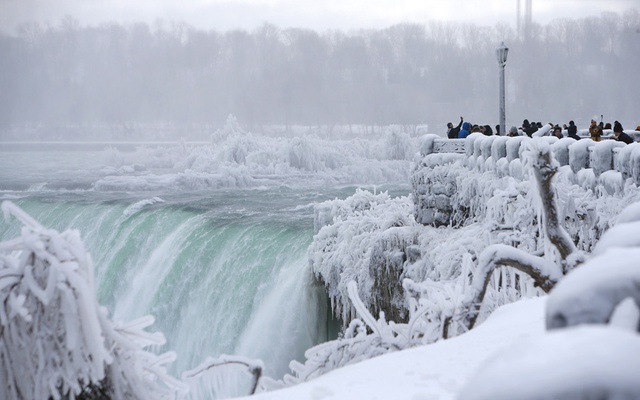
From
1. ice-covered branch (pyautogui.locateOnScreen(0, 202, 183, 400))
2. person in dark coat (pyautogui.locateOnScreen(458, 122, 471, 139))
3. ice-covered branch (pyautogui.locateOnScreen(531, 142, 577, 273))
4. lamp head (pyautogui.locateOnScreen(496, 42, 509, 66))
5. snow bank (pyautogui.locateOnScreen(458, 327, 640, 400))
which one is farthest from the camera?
person in dark coat (pyautogui.locateOnScreen(458, 122, 471, 139))

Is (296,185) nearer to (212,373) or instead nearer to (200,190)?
(200,190)

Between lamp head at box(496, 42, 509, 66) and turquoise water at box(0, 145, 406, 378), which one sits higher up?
lamp head at box(496, 42, 509, 66)

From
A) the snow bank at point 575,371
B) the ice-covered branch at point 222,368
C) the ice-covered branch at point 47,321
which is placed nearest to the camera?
the snow bank at point 575,371

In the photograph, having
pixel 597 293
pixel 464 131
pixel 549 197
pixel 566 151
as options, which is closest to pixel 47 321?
pixel 597 293

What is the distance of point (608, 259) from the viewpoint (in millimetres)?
1917

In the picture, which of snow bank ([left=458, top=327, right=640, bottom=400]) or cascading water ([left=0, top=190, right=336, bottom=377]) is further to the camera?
cascading water ([left=0, top=190, right=336, bottom=377])

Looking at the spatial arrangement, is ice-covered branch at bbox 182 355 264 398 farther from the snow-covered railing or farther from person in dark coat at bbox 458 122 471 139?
person in dark coat at bbox 458 122 471 139

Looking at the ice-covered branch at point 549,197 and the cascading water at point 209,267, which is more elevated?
the ice-covered branch at point 549,197

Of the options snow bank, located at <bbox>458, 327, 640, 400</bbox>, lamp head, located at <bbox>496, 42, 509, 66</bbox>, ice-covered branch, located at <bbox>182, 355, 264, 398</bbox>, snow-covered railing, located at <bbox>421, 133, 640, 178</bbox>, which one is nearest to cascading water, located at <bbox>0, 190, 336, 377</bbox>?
snow-covered railing, located at <bbox>421, 133, 640, 178</bbox>

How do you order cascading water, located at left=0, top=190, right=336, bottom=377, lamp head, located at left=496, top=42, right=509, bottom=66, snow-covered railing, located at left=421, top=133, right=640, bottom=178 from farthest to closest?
cascading water, located at left=0, top=190, right=336, bottom=377 → lamp head, located at left=496, top=42, right=509, bottom=66 → snow-covered railing, located at left=421, top=133, right=640, bottom=178

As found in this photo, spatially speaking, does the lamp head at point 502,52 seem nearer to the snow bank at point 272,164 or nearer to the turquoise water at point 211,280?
the turquoise water at point 211,280

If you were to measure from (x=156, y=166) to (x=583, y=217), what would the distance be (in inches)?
2667

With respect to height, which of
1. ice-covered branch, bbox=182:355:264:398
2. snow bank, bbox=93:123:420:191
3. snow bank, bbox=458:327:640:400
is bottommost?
snow bank, bbox=93:123:420:191

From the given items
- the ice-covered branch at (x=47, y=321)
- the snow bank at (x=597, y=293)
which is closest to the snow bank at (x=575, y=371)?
the snow bank at (x=597, y=293)
